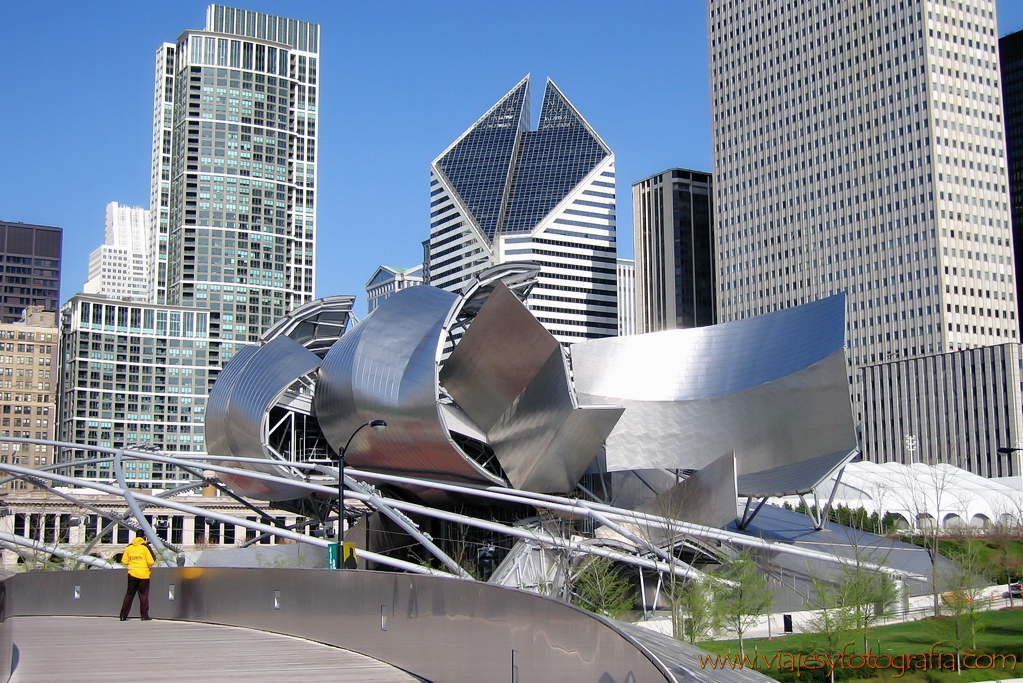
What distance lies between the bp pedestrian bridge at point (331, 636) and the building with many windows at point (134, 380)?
141991mm

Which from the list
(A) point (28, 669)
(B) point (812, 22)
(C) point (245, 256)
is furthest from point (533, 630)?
(C) point (245, 256)

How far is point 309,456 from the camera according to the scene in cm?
5775

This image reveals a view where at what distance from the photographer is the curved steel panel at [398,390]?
4616 cm

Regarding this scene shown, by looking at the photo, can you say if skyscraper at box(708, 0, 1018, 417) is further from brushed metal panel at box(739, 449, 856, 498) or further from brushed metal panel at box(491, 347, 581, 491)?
brushed metal panel at box(491, 347, 581, 491)

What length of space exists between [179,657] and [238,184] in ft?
555

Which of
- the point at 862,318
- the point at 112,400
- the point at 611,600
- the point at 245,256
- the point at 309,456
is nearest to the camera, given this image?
the point at 611,600

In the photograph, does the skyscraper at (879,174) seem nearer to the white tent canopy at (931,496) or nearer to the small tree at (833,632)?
the white tent canopy at (931,496)

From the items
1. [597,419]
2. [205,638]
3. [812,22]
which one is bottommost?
[205,638]

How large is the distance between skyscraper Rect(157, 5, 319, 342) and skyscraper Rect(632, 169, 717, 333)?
5470 cm

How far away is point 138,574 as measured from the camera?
1623 centimetres

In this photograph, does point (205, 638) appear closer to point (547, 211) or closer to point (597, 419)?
point (597, 419)

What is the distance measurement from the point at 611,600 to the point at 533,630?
71.2ft

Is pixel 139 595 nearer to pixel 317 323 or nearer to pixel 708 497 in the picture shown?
pixel 708 497

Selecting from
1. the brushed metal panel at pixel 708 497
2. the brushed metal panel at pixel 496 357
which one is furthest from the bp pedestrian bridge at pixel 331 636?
the brushed metal panel at pixel 496 357
